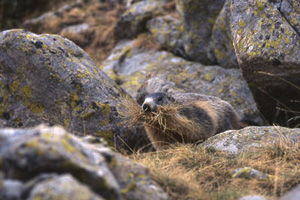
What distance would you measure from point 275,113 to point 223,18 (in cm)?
254

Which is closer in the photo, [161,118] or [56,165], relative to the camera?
[56,165]

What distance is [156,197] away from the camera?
3689mm

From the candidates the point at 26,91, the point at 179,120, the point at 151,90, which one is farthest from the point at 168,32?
the point at 26,91

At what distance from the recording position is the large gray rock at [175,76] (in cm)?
933

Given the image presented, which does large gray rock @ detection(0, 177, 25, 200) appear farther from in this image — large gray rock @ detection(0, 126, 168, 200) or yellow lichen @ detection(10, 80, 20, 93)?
yellow lichen @ detection(10, 80, 20, 93)

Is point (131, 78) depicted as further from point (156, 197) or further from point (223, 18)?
point (156, 197)

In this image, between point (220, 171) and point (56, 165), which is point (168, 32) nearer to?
point (220, 171)

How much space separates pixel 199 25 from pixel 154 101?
4.46 meters

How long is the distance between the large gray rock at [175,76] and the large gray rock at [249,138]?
2621mm

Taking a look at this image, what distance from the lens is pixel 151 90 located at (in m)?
9.11

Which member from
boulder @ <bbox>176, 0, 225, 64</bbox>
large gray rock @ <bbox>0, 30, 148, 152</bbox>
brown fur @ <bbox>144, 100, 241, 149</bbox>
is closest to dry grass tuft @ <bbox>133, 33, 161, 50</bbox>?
boulder @ <bbox>176, 0, 225, 64</bbox>

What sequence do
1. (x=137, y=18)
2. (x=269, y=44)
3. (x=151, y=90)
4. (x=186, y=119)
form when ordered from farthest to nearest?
(x=137, y=18) → (x=151, y=90) → (x=186, y=119) → (x=269, y=44)

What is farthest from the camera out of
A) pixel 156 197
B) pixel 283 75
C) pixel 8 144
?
pixel 283 75

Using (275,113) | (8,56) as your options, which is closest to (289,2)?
(275,113)
